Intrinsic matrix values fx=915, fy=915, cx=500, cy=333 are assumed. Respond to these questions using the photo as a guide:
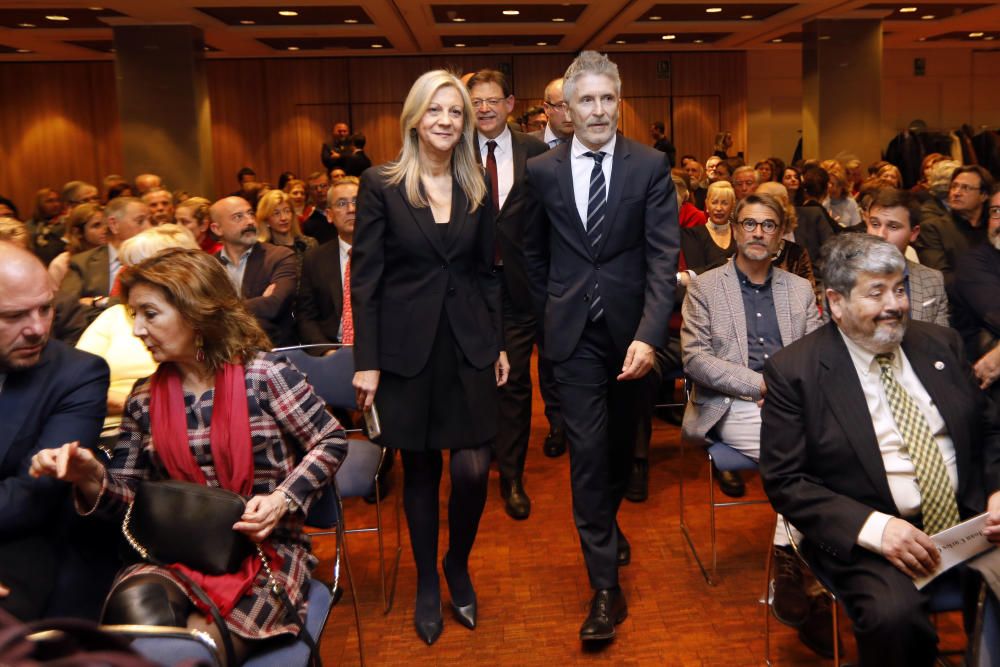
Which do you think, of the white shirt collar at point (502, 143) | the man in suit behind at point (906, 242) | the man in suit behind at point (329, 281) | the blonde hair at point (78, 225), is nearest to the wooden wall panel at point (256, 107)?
the blonde hair at point (78, 225)

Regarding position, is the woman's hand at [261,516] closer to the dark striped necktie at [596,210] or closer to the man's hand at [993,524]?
the dark striped necktie at [596,210]

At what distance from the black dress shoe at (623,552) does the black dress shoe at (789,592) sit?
630 millimetres

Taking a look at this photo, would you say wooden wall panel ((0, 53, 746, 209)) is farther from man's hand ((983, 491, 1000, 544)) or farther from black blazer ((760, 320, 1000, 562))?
man's hand ((983, 491, 1000, 544))

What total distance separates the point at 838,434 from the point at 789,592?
3.25 feet

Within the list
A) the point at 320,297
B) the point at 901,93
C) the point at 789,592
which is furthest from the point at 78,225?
the point at 901,93

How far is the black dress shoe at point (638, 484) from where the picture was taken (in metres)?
4.41

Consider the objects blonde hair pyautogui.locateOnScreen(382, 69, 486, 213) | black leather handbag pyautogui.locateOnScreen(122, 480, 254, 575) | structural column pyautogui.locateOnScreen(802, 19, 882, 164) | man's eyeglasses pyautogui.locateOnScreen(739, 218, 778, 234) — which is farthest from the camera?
structural column pyautogui.locateOnScreen(802, 19, 882, 164)

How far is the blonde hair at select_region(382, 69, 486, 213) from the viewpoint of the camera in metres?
2.87

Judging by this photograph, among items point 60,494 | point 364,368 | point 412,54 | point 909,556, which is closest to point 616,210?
point 364,368

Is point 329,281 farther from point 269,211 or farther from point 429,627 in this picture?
point 429,627

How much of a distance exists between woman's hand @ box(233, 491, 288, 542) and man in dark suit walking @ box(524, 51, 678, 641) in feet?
3.88

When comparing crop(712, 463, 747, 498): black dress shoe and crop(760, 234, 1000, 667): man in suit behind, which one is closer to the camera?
crop(760, 234, 1000, 667): man in suit behind

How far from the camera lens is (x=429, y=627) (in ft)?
10.2

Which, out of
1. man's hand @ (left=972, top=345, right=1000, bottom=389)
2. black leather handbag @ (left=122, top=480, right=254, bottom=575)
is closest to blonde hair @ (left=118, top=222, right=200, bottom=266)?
black leather handbag @ (left=122, top=480, right=254, bottom=575)
